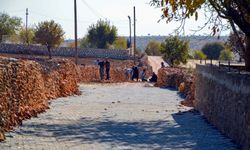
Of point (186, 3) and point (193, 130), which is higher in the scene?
point (186, 3)

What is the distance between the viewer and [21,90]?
1434cm

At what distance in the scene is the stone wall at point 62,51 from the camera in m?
58.2

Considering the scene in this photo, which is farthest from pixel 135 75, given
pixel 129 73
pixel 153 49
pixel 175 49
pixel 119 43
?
pixel 153 49

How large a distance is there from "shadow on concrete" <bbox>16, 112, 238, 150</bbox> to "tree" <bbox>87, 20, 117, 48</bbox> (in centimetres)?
6582

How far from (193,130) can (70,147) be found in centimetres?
389

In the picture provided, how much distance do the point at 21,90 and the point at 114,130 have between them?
8.80 feet

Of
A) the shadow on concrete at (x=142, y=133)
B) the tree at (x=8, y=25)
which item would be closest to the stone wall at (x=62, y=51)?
the tree at (x=8, y=25)

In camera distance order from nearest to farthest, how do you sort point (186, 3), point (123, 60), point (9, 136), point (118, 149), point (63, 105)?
point (118, 149)
point (9, 136)
point (186, 3)
point (63, 105)
point (123, 60)

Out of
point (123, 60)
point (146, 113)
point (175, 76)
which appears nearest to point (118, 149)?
point (146, 113)

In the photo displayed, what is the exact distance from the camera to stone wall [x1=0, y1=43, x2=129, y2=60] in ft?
191

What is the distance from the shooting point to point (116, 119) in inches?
627

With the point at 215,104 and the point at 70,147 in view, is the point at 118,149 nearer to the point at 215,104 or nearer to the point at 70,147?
the point at 70,147

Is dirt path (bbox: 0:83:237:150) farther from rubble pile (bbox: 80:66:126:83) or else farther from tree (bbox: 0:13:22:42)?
tree (bbox: 0:13:22:42)

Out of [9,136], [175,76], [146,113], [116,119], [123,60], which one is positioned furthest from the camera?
[123,60]
